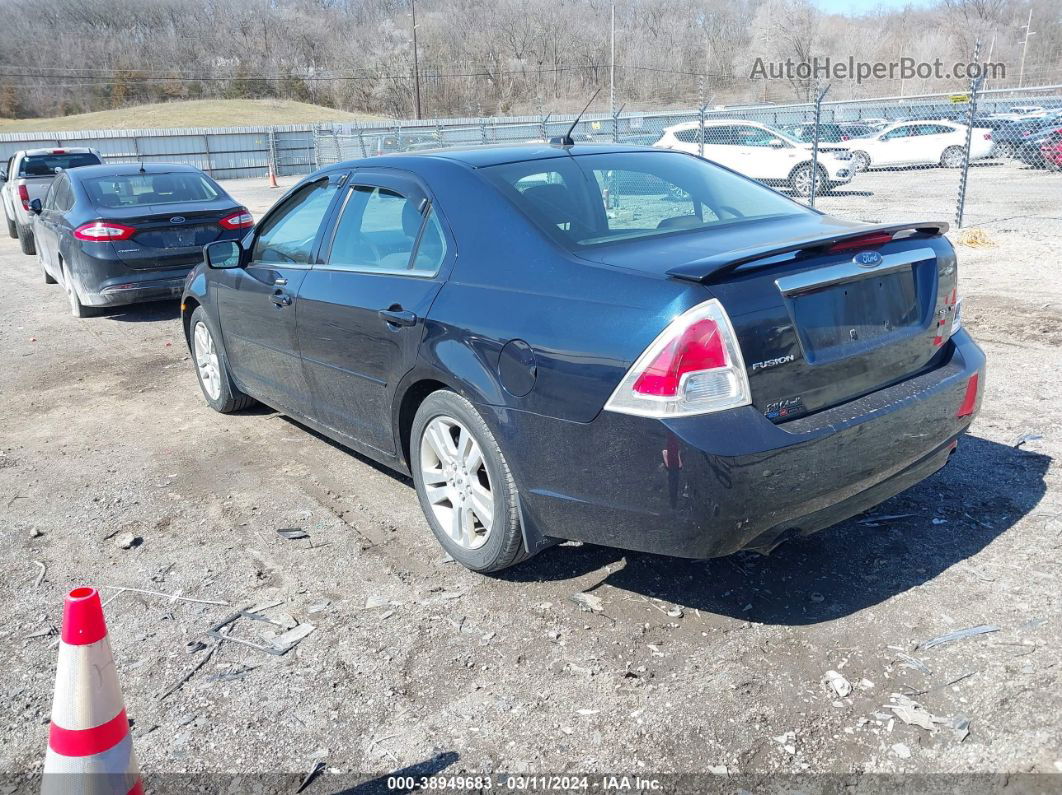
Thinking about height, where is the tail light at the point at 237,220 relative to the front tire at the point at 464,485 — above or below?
above

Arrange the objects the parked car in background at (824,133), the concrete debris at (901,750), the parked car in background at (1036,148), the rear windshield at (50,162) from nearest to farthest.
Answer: the concrete debris at (901,750) < the rear windshield at (50,162) < the parked car in background at (1036,148) < the parked car in background at (824,133)

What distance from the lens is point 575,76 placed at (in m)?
99.9

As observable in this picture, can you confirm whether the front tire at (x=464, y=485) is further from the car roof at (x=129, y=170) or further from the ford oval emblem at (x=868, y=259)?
the car roof at (x=129, y=170)

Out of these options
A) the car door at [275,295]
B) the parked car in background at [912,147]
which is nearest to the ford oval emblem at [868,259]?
the car door at [275,295]

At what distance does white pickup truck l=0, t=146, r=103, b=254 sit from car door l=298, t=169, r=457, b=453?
1385 cm

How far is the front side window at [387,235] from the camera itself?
376cm

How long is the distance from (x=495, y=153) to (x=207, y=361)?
3.03m

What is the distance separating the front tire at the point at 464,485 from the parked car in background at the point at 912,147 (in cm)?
2373

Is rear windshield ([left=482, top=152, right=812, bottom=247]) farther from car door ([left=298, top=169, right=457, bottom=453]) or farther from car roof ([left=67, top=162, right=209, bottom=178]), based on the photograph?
car roof ([left=67, top=162, right=209, bottom=178])

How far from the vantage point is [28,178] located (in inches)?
675

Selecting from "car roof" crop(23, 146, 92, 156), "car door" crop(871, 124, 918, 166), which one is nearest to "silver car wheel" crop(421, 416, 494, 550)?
"car roof" crop(23, 146, 92, 156)

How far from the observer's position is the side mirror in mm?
5203

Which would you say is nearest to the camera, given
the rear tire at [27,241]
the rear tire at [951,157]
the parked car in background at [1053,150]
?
the rear tire at [27,241]

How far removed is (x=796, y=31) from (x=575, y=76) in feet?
79.0
